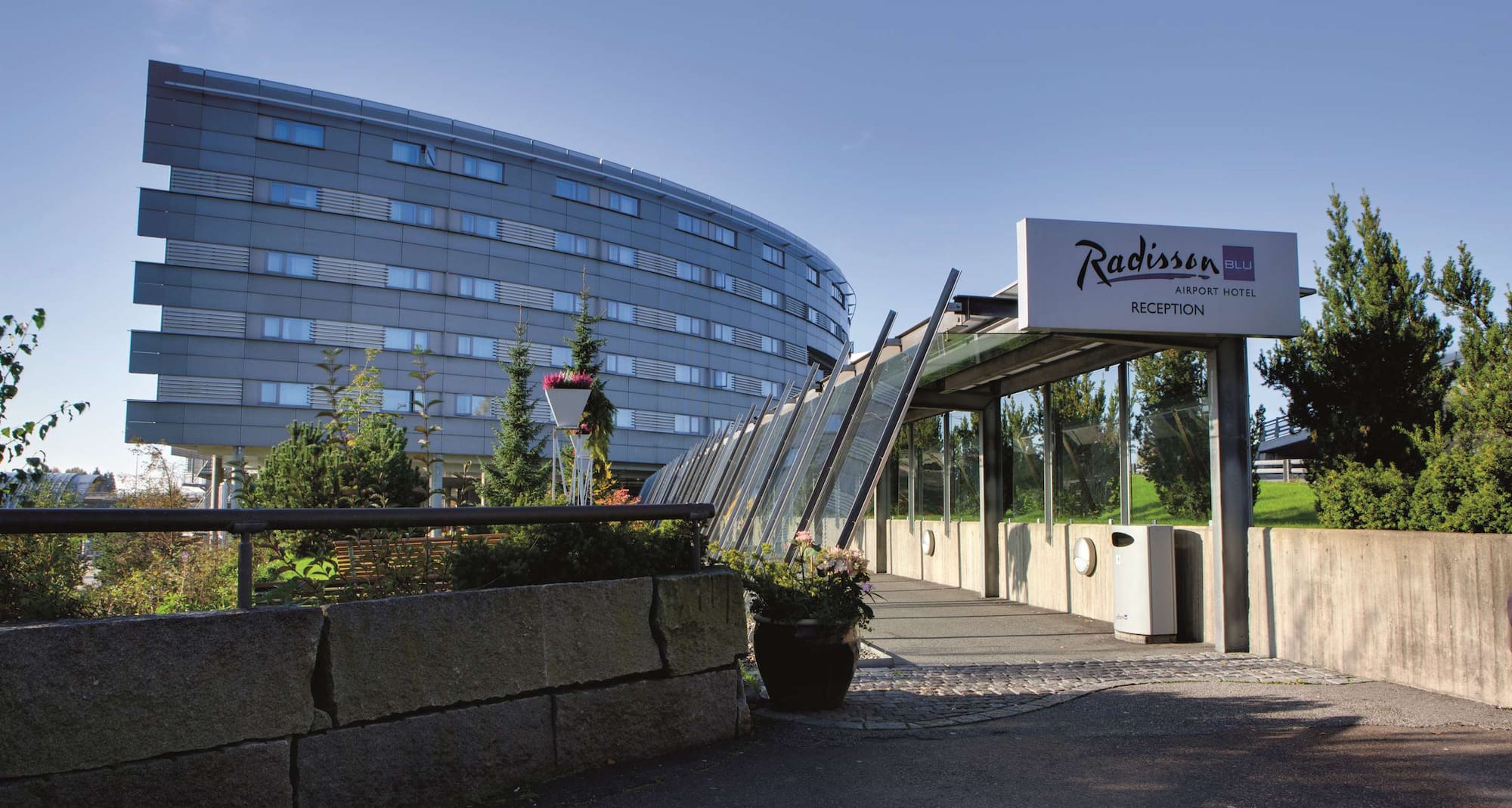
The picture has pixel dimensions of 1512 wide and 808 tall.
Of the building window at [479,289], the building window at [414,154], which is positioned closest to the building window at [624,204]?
the building window at [479,289]

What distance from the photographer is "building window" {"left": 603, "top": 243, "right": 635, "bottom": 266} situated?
173 ft

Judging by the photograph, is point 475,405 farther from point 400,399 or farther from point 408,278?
point 408,278

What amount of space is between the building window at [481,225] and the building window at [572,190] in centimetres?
387

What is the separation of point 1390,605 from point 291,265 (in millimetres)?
44359

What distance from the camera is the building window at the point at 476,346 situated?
4753 cm

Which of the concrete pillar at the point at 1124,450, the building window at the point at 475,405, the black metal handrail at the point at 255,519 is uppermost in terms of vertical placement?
the building window at the point at 475,405

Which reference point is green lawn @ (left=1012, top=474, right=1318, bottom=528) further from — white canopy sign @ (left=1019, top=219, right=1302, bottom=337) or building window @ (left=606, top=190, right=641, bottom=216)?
building window @ (left=606, top=190, right=641, bottom=216)

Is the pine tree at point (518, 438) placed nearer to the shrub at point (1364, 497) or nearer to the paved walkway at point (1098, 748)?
the shrub at point (1364, 497)

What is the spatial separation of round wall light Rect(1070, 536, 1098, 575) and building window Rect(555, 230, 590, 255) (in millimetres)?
42045

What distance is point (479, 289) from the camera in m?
48.2

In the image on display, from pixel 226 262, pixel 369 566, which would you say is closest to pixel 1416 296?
pixel 369 566

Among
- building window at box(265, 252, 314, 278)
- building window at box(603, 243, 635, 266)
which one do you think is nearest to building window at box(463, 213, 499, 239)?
building window at box(603, 243, 635, 266)

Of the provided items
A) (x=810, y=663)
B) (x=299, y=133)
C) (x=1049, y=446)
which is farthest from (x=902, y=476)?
(x=299, y=133)

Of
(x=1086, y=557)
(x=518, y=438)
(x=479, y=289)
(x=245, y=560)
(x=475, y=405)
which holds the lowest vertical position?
(x=1086, y=557)
